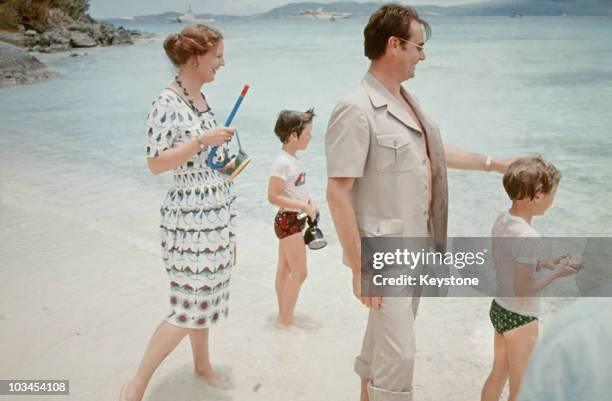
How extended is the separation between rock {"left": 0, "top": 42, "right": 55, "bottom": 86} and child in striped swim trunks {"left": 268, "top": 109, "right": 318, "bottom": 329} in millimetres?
16280

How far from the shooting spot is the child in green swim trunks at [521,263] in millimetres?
2340

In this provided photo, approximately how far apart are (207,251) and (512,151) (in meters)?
8.79

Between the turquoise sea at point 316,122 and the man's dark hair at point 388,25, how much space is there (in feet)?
12.3

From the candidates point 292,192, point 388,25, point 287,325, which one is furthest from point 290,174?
point 388,25

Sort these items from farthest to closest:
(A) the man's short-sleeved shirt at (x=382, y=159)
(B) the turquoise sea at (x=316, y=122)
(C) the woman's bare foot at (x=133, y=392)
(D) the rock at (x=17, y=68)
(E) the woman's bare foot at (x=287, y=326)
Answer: (D) the rock at (x=17, y=68), (B) the turquoise sea at (x=316, y=122), (E) the woman's bare foot at (x=287, y=326), (C) the woman's bare foot at (x=133, y=392), (A) the man's short-sleeved shirt at (x=382, y=159)

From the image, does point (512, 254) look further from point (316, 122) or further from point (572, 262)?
point (316, 122)

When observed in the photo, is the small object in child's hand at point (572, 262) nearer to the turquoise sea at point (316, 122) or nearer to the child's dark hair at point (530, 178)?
the child's dark hair at point (530, 178)

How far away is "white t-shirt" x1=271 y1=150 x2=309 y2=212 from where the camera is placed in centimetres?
334

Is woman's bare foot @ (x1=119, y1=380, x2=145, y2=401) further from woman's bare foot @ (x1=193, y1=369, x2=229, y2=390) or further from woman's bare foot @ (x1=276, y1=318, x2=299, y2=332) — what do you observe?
woman's bare foot @ (x1=276, y1=318, x2=299, y2=332)

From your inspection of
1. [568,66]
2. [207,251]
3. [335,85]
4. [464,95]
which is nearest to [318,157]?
[207,251]

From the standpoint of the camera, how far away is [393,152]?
2.29 m

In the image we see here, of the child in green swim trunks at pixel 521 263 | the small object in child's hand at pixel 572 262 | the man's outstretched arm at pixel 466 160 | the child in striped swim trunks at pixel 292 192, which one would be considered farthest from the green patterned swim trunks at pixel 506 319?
the child in striped swim trunks at pixel 292 192

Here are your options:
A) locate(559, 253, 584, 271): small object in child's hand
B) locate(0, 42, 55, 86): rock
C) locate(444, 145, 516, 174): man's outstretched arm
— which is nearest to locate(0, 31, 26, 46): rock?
locate(0, 42, 55, 86): rock

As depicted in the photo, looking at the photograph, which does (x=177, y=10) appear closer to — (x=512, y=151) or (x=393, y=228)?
(x=512, y=151)
